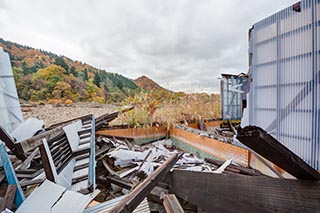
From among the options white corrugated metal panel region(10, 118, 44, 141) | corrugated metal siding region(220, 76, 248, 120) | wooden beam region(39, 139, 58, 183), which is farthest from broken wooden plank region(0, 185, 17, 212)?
corrugated metal siding region(220, 76, 248, 120)

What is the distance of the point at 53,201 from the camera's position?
123cm

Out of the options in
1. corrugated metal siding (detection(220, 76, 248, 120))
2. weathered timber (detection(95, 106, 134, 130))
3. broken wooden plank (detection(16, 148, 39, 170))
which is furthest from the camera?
corrugated metal siding (detection(220, 76, 248, 120))

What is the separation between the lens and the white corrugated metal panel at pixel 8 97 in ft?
11.4

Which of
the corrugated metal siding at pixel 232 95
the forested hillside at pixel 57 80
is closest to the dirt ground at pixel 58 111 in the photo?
the forested hillside at pixel 57 80

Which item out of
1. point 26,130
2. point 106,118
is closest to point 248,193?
point 26,130

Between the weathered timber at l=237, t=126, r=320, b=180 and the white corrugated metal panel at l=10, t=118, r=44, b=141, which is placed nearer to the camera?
the weathered timber at l=237, t=126, r=320, b=180

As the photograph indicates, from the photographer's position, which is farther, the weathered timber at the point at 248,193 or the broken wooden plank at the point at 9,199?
the broken wooden plank at the point at 9,199

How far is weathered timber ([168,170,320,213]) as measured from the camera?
1.98 ft

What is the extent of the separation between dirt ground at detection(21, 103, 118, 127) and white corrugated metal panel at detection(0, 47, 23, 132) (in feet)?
2.99

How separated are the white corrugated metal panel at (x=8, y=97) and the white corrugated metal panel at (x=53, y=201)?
294cm

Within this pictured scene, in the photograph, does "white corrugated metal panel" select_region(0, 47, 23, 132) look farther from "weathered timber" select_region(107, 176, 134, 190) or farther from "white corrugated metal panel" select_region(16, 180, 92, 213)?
"white corrugated metal panel" select_region(16, 180, 92, 213)

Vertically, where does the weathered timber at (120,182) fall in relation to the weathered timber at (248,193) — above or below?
below

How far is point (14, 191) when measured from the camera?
1.39 m

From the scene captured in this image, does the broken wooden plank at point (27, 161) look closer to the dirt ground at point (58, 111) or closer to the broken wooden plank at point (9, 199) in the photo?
the broken wooden plank at point (9, 199)
